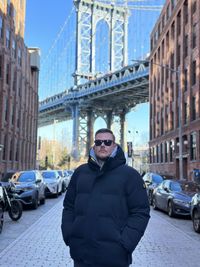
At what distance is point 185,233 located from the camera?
1147 centimetres

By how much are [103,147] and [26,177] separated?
590 inches

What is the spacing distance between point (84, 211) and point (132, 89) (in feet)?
248

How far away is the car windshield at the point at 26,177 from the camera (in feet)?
59.3

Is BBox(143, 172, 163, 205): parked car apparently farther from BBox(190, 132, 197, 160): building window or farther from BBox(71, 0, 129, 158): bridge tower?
BBox(71, 0, 129, 158): bridge tower

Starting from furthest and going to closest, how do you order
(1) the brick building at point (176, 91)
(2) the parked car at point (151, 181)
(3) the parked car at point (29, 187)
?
(1) the brick building at point (176, 91) < (2) the parked car at point (151, 181) < (3) the parked car at point (29, 187)

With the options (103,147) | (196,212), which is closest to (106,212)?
(103,147)

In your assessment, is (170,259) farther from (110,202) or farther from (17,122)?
(17,122)

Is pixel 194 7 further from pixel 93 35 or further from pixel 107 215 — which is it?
pixel 93 35

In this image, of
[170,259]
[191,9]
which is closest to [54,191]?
[170,259]

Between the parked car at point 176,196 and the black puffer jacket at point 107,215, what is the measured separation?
1145 centimetres

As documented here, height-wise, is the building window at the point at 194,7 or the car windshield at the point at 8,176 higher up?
the building window at the point at 194,7

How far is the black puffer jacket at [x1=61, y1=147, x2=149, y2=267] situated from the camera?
3.37 metres

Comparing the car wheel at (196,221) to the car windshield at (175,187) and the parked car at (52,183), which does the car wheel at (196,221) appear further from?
the parked car at (52,183)

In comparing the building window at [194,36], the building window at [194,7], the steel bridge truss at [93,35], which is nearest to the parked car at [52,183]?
the building window at [194,36]
